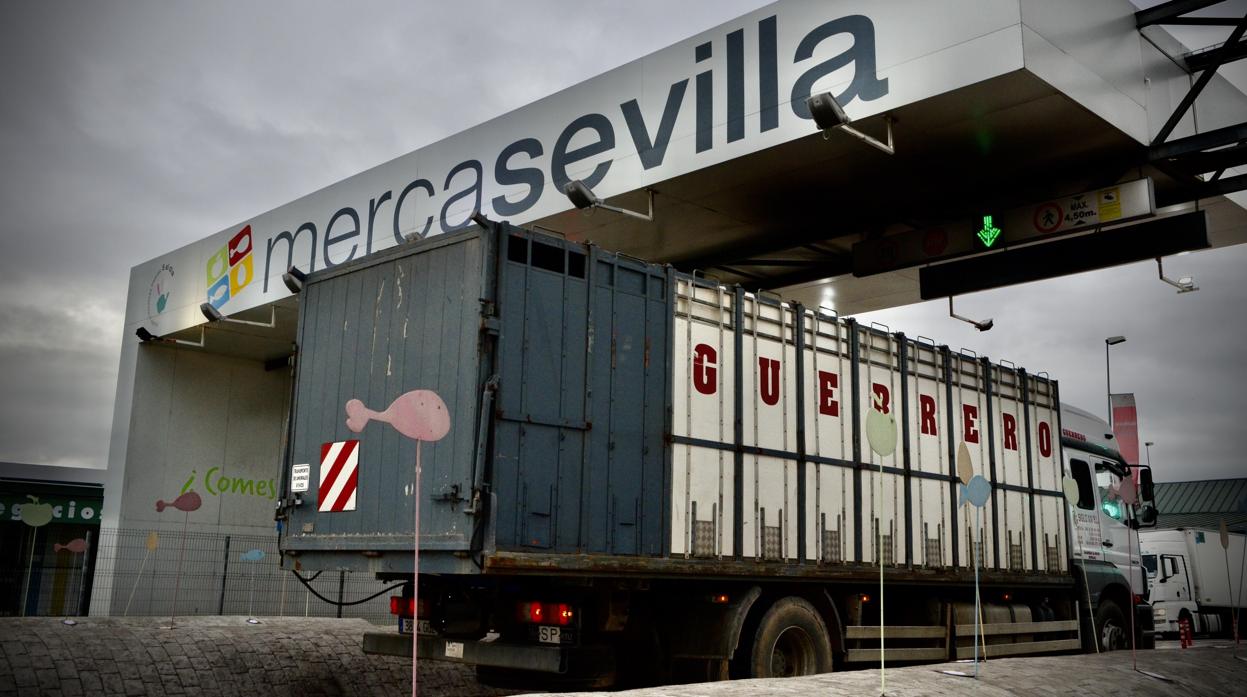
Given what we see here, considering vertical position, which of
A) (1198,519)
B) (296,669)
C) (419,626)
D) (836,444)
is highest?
(1198,519)

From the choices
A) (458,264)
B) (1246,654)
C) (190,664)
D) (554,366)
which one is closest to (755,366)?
(554,366)

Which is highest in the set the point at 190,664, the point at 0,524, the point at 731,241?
the point at 731,241

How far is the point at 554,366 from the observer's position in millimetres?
8867

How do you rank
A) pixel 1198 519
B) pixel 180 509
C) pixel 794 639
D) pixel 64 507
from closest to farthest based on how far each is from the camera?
pixel 794 639
pixel 180 509
pixel 64 507
pixel 1198 519

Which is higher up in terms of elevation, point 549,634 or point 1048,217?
point 1048,217

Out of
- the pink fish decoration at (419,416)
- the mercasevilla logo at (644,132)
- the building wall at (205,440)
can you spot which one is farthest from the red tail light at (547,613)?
the building wall at (205,440)

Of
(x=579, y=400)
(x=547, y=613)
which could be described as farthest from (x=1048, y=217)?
(x=547, y=613)

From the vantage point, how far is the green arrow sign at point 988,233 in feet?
41.6

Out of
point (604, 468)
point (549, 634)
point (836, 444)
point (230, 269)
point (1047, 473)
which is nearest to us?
point (549, 634)

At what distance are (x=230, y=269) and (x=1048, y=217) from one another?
1511 centimetres

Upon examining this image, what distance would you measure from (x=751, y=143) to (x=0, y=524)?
2338 cm

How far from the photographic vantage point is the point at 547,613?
352 inches

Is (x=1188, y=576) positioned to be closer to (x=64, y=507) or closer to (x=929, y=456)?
(x=929, y=456)

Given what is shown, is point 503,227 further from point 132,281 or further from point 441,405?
point 132,281
